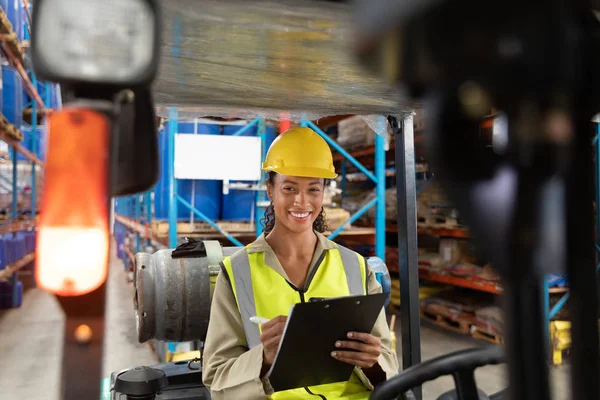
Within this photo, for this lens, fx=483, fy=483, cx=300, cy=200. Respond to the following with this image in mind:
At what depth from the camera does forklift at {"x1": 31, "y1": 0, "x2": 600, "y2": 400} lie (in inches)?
20.4

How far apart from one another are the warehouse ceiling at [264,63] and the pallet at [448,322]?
4.16 metres

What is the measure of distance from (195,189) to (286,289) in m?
3.14

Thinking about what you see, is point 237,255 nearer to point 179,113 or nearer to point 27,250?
point 179,113

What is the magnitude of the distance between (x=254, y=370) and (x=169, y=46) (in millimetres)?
1103

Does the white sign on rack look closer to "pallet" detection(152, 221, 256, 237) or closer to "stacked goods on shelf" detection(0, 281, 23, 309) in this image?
"pallet" detection(152, 221, 256, 237)

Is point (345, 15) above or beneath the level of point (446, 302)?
above

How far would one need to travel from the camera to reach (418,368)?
1.13 m

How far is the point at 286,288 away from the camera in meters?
1.98

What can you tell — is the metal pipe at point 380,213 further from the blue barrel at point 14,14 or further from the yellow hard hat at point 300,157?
the blue barrel at point 14,14

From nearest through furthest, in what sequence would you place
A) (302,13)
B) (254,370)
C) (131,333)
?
1. (302,13)
2. (254,370)
3. (131,333)

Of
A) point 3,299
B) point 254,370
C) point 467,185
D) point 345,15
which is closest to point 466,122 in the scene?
point 467,185

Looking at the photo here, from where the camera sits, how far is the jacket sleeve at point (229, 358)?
1695 mm

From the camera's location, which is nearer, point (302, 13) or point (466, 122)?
point (466, 122)

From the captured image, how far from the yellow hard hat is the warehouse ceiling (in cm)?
14
